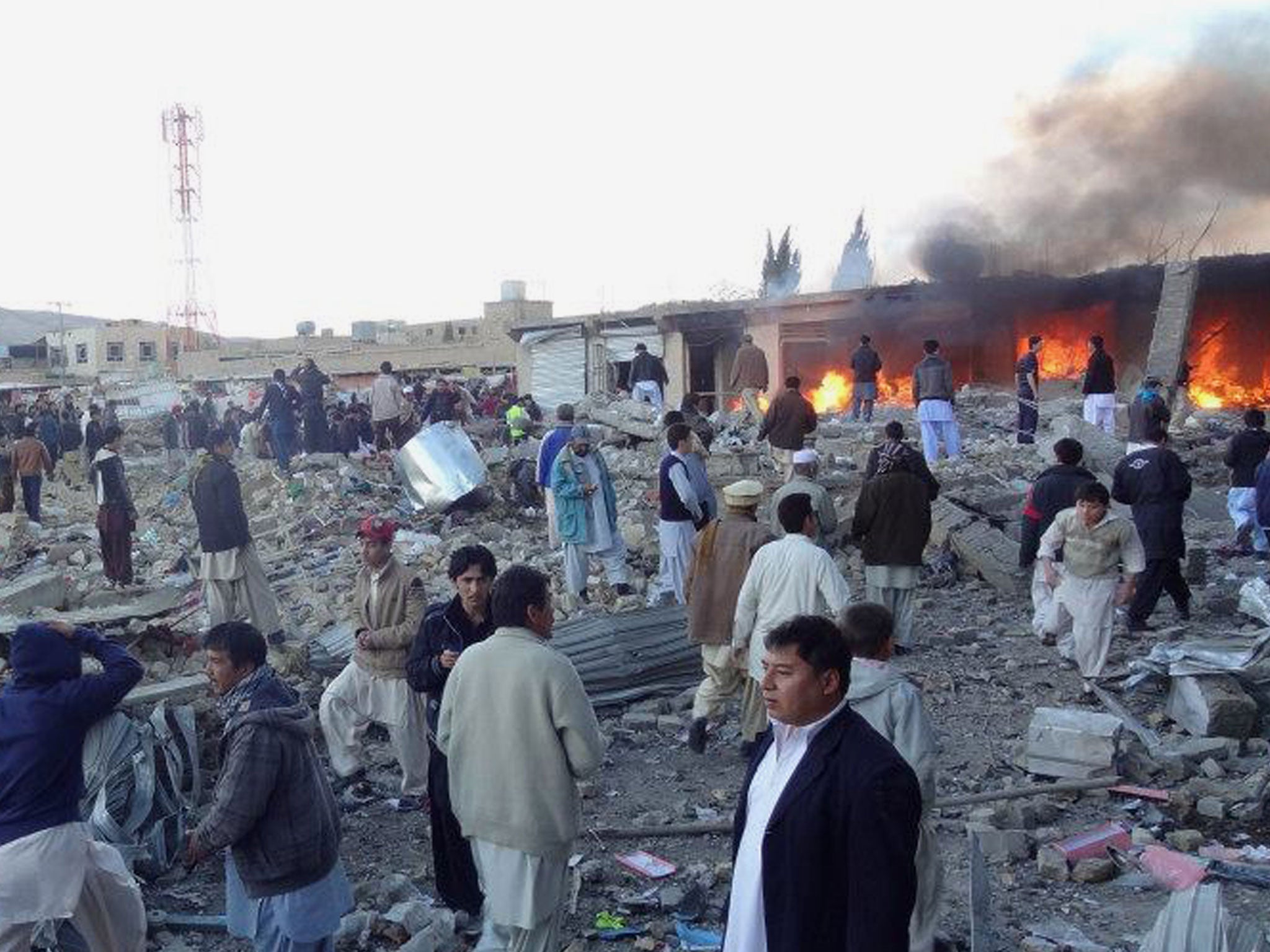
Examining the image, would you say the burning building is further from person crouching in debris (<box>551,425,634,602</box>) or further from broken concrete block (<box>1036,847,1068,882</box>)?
broken concrete block (<box>1036,847,1068,882</box>)

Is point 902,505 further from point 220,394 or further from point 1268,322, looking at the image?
point 220,394

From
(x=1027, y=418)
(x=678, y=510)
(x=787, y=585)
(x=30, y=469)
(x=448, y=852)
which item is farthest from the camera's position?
(x=1027, y=418)

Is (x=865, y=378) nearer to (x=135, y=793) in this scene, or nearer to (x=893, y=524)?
(x=893, y=524)

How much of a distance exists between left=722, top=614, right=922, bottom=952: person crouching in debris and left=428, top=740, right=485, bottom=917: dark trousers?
2.12 m

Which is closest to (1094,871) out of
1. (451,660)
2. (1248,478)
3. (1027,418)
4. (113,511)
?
(451,660)

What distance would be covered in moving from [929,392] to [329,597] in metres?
7.86

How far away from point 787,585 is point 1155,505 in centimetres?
415

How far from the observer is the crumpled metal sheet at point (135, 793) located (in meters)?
5.13

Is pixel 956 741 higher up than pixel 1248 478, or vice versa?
pixel 1248 478

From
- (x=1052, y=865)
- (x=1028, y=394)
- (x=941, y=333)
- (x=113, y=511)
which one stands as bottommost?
(x=1052, y=865)

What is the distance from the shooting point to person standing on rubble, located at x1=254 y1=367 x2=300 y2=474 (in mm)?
17328

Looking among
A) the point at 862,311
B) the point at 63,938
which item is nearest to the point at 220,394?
the point at 862,311

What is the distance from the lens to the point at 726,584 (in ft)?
21.1

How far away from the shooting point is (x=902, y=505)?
318 inches
